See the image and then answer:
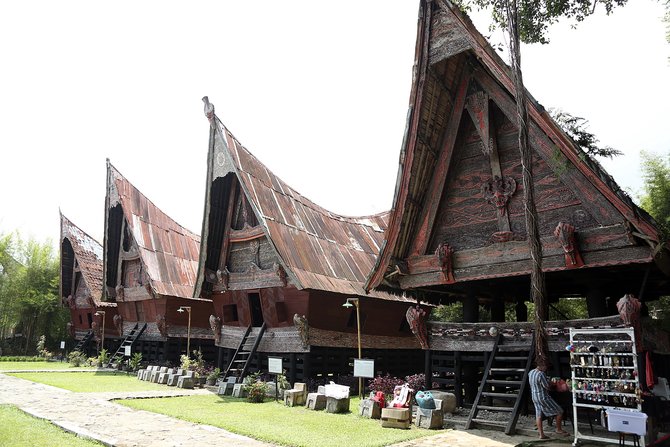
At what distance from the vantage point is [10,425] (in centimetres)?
938

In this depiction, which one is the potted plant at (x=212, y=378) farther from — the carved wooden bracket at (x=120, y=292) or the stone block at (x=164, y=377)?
the carved wooden bracket at (x=120, y=292)

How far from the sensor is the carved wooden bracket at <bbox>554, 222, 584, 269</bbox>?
913 centimetres

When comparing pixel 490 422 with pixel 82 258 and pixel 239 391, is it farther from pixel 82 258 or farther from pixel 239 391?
pixel 82 258

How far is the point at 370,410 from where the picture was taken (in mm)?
11234

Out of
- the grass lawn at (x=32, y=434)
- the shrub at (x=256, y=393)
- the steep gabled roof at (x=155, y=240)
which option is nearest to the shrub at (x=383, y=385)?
the shrub at (x=256, y=393)

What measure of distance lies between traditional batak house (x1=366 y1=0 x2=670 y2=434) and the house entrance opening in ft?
26.2

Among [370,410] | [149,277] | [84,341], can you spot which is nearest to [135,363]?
[149,277]

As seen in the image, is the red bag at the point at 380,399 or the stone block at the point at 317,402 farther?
the stone block at the point at 317,402

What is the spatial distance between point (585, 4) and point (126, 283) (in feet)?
83.0

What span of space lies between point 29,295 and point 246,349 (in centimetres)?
2633

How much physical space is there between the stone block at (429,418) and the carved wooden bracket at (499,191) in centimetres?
437

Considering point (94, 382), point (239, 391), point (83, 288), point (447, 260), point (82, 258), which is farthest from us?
point (83, 288)

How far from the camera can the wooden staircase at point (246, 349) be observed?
17078 millimetres

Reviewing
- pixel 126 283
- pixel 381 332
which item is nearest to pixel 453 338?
pixel 381 332
